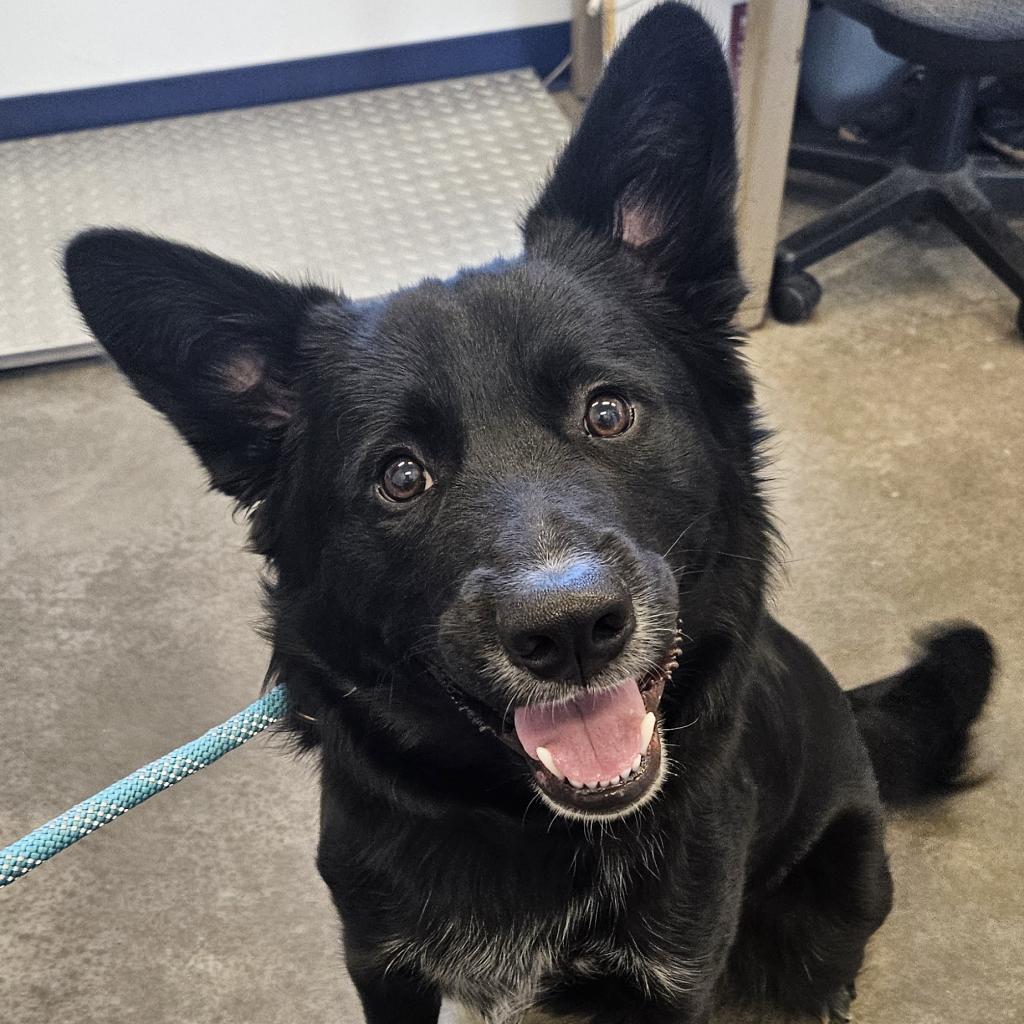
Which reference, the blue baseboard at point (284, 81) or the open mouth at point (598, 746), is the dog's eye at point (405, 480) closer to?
the open mouth at point (598, 746)

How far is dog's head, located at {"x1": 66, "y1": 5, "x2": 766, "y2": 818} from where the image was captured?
117 centimetres

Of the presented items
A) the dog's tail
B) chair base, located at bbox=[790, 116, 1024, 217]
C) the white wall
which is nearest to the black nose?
the dog's tail

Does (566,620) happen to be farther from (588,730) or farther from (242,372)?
(242,372)

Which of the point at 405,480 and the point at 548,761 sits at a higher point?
the point at 405,480

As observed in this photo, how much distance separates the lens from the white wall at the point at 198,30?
3637 mm

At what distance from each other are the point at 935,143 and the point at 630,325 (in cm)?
203

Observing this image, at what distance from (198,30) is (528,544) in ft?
10.5

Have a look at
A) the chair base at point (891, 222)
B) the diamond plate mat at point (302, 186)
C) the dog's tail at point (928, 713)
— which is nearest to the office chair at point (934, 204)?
the chair base at point (891, 222)

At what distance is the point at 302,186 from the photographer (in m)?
3.49

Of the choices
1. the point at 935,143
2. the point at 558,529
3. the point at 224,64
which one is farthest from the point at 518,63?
the point at 558,529

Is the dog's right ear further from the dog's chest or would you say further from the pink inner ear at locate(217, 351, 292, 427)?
the dog's chest

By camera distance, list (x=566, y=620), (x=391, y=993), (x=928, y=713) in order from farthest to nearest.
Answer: (x=928, y=713) → (x=391, y=993) → (x=566, y=620)

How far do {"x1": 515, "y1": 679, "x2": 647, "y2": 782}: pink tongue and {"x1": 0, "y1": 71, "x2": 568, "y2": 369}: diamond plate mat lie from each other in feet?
6.55

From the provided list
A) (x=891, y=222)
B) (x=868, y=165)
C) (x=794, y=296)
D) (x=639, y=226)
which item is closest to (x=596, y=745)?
(x=639, y=226)
